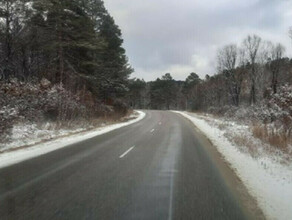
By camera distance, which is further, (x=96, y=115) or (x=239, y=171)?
(x=96, y=115)

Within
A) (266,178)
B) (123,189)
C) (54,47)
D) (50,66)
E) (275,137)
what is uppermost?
(54,47)

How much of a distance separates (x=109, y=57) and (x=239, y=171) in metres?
38.9

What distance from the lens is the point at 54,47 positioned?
3247 centimetres

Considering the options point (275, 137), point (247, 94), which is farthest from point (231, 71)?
point (275, 137)

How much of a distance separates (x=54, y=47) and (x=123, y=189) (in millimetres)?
26034

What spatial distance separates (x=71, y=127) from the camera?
26969 mm

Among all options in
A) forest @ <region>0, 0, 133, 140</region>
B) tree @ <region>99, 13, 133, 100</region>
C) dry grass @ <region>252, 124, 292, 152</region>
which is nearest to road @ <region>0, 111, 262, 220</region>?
dry grass @ <region>252, 124, 292, 152</region>

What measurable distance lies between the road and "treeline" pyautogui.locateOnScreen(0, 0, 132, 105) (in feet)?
55.1

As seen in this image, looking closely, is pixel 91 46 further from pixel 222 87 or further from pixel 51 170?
pixel 222 87

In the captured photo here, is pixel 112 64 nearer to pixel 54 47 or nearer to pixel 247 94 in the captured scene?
pixel 54 47

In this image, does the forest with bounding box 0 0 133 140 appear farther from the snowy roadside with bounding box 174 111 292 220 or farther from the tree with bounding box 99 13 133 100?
the snowy roadside with bounding box 174 111 292 220

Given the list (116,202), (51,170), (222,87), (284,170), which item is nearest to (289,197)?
(284,170)

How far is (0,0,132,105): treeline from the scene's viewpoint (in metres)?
28.3

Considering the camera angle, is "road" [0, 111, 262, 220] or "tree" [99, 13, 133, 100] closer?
"road" [0, 111, 262, 220]
